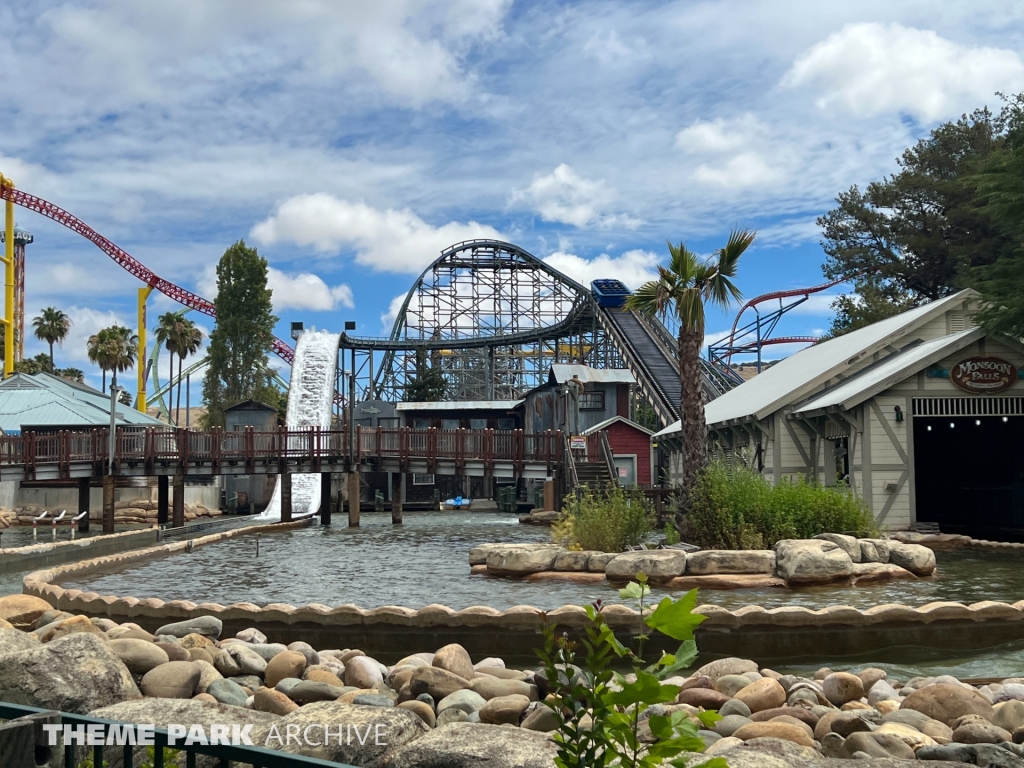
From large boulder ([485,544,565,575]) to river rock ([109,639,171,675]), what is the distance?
8651 millimetres

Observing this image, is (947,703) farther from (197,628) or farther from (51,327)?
(51,327)

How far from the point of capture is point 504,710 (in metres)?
6.80

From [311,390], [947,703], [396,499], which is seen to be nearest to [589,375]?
[396,499]

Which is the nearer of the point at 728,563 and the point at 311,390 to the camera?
the point at 728,563

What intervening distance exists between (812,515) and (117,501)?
35.5 m

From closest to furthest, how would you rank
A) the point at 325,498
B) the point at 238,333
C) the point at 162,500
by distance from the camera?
the point at 162,500 → the point at 325,498 → the point at 238,333

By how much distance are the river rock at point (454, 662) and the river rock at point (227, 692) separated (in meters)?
1.57

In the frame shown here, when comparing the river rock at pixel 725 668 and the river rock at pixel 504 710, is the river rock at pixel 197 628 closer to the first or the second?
the river rock at pixel 504 710

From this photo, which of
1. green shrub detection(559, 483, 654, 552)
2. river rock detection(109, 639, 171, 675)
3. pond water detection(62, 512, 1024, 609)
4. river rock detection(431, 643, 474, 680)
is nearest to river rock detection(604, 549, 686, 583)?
pond water detection(62, 512, 1024, 609)

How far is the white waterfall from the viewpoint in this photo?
146ft

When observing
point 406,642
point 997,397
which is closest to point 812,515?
point 997,397

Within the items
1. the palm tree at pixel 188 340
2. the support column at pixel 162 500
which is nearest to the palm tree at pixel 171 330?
the palm tree at pixel 188 340

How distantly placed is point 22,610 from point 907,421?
57.7 ft

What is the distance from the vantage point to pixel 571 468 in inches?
1300
